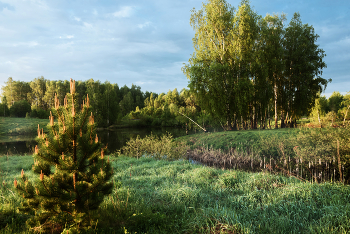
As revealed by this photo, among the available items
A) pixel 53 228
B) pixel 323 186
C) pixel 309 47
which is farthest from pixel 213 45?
pixel 53 228

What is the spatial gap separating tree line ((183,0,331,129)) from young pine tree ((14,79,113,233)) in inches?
595

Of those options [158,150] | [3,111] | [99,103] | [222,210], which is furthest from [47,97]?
[222,210]

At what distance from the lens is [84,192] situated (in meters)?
2.77

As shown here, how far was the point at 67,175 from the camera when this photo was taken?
2748mm

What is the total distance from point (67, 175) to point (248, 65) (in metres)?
17.8

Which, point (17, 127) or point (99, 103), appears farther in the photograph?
point (99, 103)

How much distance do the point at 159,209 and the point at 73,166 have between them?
7.13 ft

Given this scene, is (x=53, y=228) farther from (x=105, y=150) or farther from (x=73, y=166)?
(x=105, y=150)

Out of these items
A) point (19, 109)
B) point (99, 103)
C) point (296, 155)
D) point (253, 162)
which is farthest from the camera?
point (19, 109)

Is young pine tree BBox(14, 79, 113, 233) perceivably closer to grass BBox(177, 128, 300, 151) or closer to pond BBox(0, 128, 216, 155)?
pond BBox(0, 128, 216, 155)

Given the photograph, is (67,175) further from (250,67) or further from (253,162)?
(250,67)

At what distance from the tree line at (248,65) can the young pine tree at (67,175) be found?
1511 centimetres

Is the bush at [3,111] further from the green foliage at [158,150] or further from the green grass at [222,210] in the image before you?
the green grass at [222,210]

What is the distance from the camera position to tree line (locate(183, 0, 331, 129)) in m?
16.9
